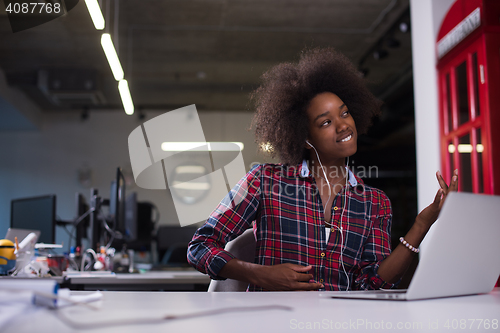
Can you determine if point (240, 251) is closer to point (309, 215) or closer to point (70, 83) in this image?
point (309, 215)

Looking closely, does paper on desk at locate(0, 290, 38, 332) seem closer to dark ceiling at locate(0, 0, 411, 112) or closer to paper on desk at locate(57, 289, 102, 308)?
paper on desk at locate(57, 289, 102, 308)

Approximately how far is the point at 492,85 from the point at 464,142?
16.8 inches

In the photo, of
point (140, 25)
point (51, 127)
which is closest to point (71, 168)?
point (51, 127)

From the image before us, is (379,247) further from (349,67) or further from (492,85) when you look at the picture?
(492,85)

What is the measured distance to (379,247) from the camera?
61.2 inches

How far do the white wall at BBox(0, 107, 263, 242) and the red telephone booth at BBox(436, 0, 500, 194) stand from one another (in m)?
4.27

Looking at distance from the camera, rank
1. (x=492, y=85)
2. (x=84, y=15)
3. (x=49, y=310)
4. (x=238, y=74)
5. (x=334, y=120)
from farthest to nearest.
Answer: (x=238, y=74) < (x=84, y=15) < (x=492, y=85) < (x=334, y=120) < (x=49, y=310)

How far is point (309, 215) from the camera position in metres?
1.57

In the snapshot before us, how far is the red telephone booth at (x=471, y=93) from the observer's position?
107 inches

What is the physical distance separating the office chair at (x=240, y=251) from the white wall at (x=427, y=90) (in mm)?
2001

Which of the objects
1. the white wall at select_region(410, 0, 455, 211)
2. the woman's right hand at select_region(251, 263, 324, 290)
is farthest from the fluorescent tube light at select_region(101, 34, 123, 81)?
the woman's right hand at select_region(251, 263, 324, 290)

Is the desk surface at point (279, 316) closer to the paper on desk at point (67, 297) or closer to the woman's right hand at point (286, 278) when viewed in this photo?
the paper on desk at point (67, 297)

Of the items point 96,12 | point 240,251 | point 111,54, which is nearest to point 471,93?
point 240,251

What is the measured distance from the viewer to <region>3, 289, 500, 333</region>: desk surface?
0.54 metres
